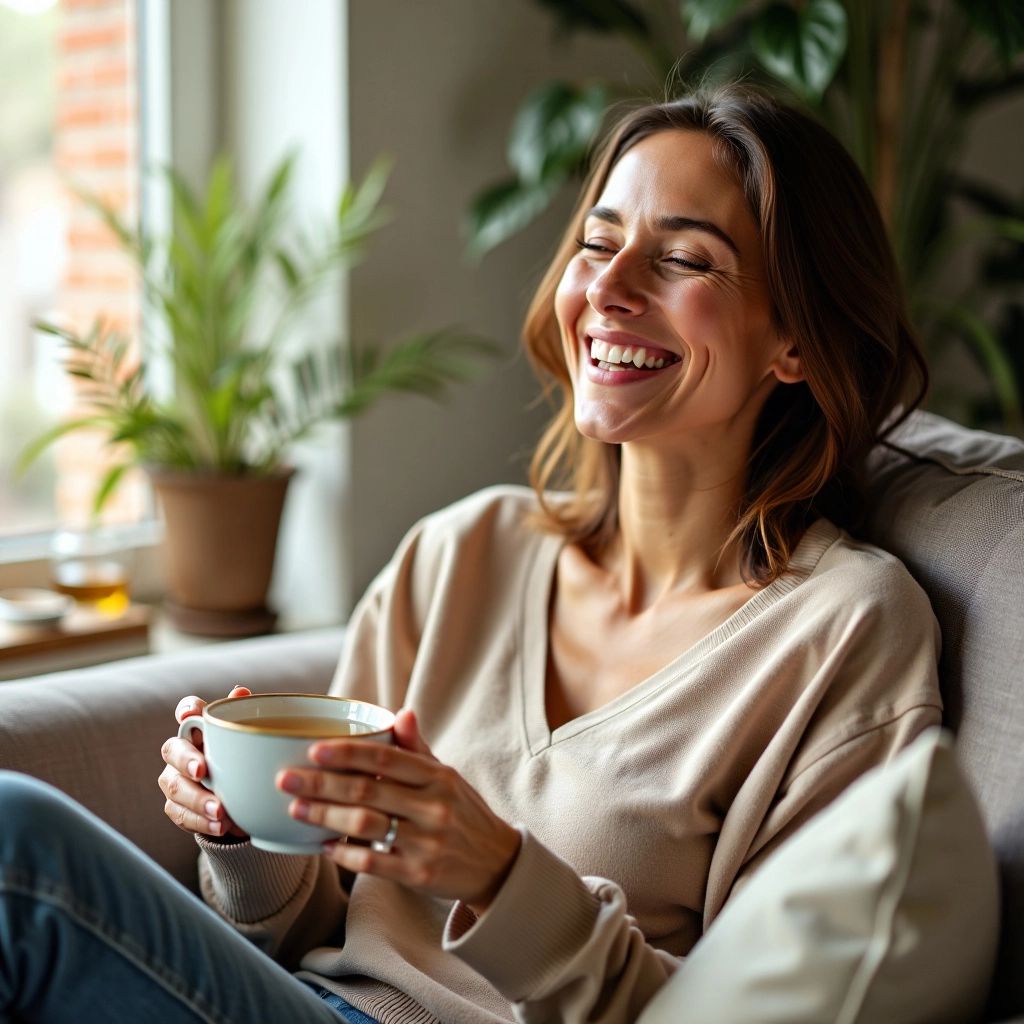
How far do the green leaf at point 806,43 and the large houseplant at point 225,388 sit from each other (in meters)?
0.63

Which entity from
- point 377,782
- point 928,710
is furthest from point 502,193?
point 377,782

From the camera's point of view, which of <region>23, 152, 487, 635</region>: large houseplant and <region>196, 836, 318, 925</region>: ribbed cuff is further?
<region>23, 152, 487, 635</region>: large houseplant

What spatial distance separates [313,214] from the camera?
7.31ft

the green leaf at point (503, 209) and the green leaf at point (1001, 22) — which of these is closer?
the green leaf at point (1001, 22)

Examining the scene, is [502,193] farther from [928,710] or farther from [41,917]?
[41,917]

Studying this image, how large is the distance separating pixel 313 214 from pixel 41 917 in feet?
4.84

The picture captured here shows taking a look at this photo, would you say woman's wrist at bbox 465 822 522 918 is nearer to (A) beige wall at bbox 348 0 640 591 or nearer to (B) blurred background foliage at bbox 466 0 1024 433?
(B) blurred background foliage at bbox 466 0 1024 433

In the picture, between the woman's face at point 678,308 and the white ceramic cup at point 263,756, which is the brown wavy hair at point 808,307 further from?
the white ceramic cup at point 263,756

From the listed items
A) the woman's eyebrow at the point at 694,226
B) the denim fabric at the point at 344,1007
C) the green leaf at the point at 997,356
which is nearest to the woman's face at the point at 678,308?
the woman's eyebrow at the point at 694,226

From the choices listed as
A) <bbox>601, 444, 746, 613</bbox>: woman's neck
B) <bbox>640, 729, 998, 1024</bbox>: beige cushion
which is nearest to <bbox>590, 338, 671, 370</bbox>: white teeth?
<bbox>601, 444, 746, 613</bbox>: woman's neck

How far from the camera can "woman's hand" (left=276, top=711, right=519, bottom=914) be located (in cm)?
94

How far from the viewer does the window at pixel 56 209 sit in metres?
2.12

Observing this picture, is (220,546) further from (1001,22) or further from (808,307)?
(1001,22)

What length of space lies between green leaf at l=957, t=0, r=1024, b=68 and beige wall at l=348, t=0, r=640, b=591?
0.77m
